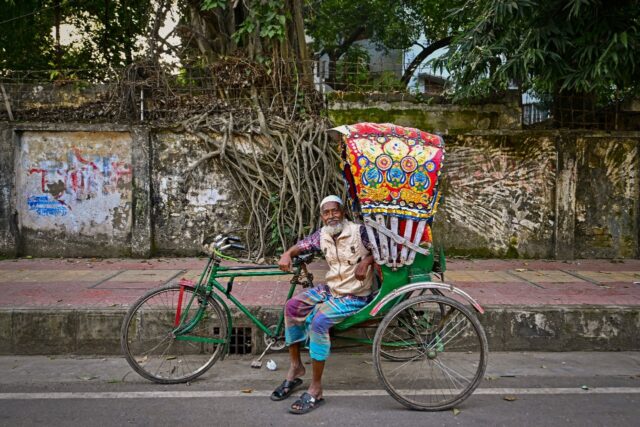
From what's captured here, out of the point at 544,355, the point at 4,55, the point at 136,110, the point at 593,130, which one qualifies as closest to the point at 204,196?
the point at 136,110

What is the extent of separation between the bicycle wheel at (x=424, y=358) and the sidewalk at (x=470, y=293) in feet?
3.65

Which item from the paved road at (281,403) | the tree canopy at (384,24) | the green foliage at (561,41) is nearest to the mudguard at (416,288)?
the paved road at (281,403)

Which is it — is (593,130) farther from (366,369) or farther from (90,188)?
(90,188)

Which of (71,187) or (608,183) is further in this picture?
(608,183)

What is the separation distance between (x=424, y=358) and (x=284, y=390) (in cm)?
103

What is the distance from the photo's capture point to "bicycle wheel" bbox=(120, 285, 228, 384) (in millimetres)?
4086

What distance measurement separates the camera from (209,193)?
25.4 feet

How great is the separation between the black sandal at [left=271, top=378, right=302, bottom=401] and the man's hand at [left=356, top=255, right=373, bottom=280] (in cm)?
88

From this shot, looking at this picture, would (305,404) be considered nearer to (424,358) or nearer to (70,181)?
(424,358)

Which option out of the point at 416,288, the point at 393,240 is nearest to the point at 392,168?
the point at 393,240

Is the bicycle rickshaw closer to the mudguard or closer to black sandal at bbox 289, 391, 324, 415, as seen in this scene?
the mudguard

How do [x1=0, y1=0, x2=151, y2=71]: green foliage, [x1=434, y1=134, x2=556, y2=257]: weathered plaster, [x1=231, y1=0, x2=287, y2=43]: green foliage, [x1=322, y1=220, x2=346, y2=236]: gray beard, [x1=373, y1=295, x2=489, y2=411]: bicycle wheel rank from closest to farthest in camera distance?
[x1=373, y1=295, x2=489, y2=411]: bicycle wheel
[x1=322, y1=220, x2=346, y2=236]: gray beard
[x1=434, y1=134, x2=556, y2=257]: weathered plaster
[x1=231, y1=0, x2=287, y2=43]: green foliage
[x1=0, y1=0, x2=151, y2=71]: green foliage

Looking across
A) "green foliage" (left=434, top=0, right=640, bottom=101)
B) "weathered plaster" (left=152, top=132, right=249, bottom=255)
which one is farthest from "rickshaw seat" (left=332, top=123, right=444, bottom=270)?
"weathered plaster" (left=152, top=132, right=249, bottom=255)

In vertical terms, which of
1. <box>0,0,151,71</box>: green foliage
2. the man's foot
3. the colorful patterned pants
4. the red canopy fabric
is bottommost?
the man's foot
